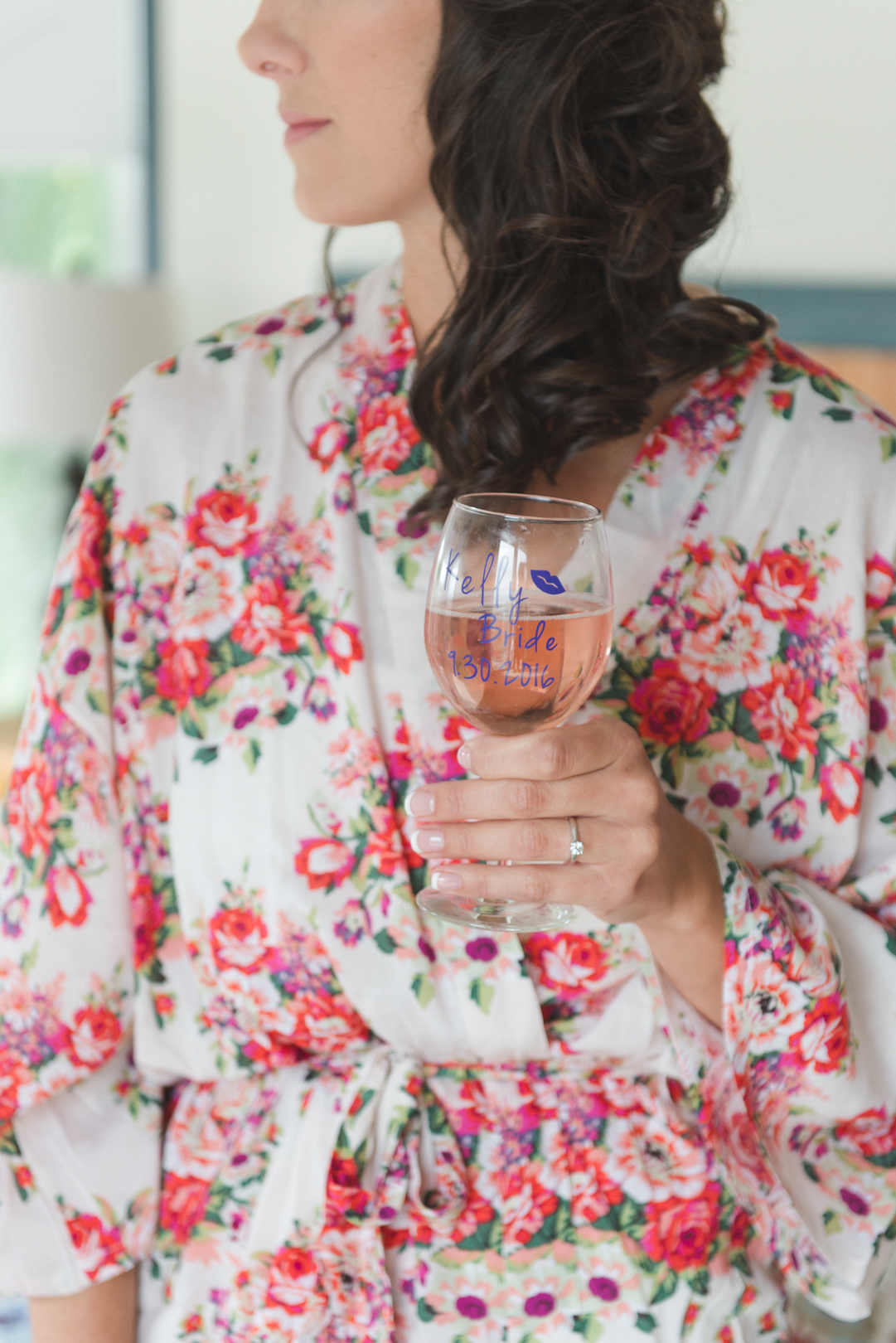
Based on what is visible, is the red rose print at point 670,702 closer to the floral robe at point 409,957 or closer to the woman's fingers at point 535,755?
the floral robe at point 409,957

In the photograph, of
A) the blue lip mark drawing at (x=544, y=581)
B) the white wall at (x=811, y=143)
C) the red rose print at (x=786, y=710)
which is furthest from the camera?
the white wall at (x=811, y=143)

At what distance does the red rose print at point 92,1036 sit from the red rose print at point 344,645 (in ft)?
1.04

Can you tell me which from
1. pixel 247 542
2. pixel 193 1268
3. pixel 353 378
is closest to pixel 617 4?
pixel 353 378

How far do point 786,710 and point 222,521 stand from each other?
18.4 inches

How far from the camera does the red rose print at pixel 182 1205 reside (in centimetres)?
96

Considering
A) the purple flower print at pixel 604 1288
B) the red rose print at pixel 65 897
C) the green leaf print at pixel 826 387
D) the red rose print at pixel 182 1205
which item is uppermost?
the green leaf print at pixel 826 387

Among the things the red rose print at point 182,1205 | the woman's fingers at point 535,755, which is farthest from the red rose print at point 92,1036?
the woman's fingers at point 535,755

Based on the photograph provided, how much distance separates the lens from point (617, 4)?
2.99ft

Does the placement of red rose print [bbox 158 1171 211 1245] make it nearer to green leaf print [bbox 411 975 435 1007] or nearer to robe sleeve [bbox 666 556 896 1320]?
green leaf print [bbox 411 975 435 1007]

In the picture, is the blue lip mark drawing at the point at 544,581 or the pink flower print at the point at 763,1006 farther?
the pink flower print at the point at 763,1006

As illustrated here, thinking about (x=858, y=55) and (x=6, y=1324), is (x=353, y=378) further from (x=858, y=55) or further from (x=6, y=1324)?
(x=858, y=55)

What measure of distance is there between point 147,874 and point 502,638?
0.45 meters

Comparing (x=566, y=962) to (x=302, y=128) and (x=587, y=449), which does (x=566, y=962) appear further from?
(x=302, y=128)

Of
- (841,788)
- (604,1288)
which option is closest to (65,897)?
(604,1288)
